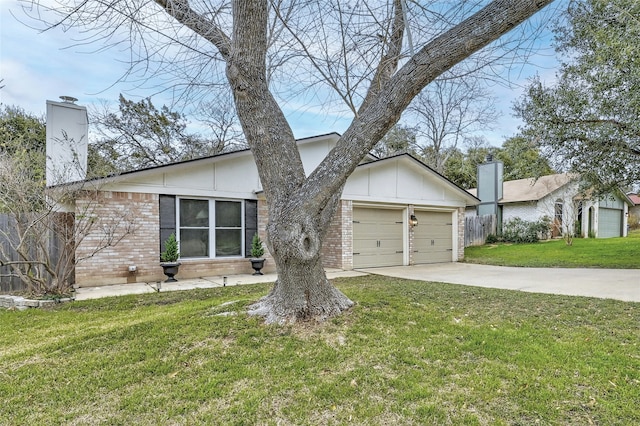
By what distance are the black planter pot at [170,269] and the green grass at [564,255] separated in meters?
10.1

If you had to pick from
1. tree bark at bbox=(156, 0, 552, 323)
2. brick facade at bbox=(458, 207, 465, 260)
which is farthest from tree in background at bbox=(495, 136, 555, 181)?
tree bark at bbox=(156, 0, 552, 323)

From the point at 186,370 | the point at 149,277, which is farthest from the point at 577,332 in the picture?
the point at 149,277

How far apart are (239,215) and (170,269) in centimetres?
232

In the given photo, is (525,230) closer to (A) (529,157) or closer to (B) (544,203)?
(B) (544,203)

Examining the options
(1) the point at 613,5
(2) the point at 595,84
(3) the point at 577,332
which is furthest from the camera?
(2) the point at 595,84

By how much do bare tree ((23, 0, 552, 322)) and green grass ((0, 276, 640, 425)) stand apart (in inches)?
30.0

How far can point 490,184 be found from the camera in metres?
20.2

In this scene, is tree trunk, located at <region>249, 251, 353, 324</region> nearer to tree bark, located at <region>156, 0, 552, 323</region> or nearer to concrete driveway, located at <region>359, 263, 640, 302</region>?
tree bark, located at <region>156, 0, 552, 323</region>

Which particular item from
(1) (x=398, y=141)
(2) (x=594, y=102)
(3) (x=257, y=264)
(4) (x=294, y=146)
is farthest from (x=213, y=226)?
(1) (x=398, y=141)

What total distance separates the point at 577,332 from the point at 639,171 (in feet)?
27.2

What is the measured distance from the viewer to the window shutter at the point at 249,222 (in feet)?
32.6

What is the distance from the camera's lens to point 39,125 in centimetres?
1747

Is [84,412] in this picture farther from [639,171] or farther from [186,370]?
[639,171]

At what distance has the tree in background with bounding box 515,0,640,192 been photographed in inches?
287
